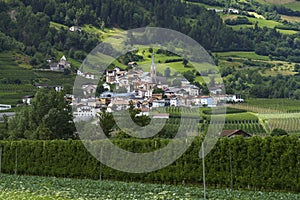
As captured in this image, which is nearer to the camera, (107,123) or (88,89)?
(107,123)

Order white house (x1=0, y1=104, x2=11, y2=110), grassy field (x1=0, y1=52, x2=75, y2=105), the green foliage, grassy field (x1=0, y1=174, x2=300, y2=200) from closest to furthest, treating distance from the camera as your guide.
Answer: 1. grassy field (x1=0, y1=174, x2=300, y2=200)
2. the green foliage
3. white house (x1=0, y1=104, x2=11, y2=110)
4. grassy field (x1=0, y1=52, x2=75, y2=105)

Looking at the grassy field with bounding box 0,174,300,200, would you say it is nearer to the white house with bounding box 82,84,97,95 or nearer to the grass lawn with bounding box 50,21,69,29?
the white house with bounding box 82,84,97,95

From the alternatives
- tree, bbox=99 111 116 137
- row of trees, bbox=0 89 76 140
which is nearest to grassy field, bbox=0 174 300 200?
tree, bbox=99 111 116 137

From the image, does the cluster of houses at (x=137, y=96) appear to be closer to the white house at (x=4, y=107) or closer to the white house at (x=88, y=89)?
the white house at (x=88, y=89)

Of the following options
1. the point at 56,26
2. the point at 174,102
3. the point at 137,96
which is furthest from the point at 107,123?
the point at 56,26

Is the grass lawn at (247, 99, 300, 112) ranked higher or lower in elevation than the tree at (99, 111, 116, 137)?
lower

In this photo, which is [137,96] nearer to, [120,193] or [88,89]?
[88,89]

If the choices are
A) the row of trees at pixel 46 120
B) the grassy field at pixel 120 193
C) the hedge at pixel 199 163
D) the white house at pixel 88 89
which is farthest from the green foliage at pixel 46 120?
the grassy field at pixel 120 193
